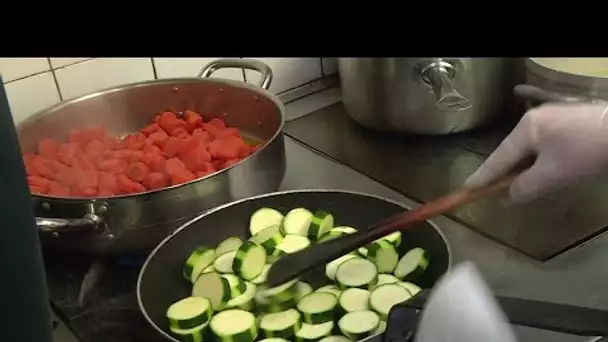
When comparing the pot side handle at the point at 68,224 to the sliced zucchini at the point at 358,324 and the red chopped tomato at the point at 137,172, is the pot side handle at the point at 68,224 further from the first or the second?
the sliced zucchini at the point at 358,324

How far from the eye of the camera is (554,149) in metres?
0.59

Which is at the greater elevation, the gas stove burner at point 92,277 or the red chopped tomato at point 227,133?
the red chopped tomato at point 227,133

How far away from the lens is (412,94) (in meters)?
0.87

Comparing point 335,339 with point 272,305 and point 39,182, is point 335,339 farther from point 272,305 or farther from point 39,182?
point 39,182

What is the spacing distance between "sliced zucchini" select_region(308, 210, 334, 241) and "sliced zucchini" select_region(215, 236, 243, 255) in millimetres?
72

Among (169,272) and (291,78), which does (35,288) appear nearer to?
(169,272)

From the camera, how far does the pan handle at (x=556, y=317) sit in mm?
494

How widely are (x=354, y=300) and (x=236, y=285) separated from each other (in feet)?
0.36

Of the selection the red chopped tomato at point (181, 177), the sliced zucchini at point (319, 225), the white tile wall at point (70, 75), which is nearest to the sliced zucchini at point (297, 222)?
the sliced zucchini at point (319, 225)

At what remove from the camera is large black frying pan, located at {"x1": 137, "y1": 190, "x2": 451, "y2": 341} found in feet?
2.22

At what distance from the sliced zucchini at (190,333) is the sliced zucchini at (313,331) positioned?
0.08 metres

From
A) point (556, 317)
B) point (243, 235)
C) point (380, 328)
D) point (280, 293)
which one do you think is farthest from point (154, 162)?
point (556, 317)
